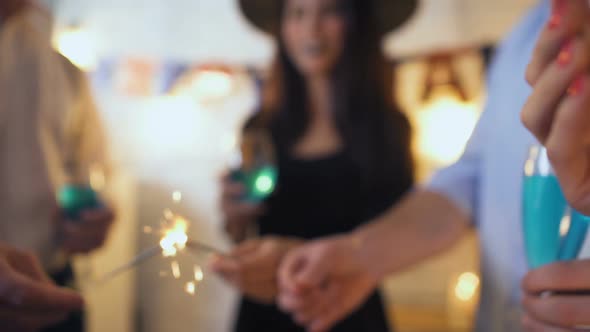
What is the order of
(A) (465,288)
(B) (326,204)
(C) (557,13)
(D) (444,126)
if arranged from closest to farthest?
1. (C) (557,13)
2. (B) (326,204)
3. (A) (465,288)
4. (D) (444,126)

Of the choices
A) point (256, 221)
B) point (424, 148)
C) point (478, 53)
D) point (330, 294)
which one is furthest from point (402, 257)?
point (424, 148)

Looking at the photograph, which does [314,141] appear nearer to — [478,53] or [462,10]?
[478,53]

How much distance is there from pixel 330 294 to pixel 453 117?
0.89m

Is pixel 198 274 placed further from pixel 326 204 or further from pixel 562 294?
pixel 326 204

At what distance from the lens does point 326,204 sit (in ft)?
1.30

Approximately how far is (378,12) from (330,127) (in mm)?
134

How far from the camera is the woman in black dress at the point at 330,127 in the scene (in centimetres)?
39

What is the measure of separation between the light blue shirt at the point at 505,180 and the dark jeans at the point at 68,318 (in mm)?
161

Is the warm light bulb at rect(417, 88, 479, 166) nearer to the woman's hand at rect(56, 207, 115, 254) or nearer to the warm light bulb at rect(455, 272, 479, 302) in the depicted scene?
the warm light bulb at rect(455, 272, 479, 302)

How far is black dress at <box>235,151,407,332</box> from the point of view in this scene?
39 centimetres

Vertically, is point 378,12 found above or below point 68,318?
above

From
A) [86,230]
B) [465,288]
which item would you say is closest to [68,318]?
[86,230]

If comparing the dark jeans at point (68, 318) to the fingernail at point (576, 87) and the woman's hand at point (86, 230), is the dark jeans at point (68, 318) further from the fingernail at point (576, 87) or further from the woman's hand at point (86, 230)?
the fingernail at point (576, 87)

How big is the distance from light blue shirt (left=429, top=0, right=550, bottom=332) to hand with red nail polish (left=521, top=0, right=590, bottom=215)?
4 cm
